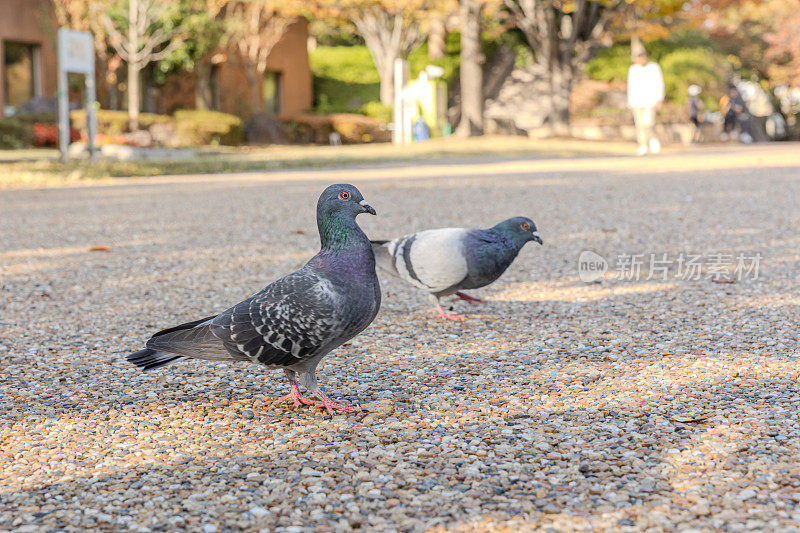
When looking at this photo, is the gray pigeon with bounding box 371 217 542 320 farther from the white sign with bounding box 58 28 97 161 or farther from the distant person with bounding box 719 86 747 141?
the distant person with bounding box 719 86 747 141

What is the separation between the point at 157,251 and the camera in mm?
7031

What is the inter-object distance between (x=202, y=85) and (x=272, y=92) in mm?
5764

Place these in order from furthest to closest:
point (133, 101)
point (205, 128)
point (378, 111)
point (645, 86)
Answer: point (378, 111), point (205, 128), point (133, 101), point (645, 86)

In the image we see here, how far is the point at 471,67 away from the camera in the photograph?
22.0 metres

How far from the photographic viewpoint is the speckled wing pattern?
3004 mm

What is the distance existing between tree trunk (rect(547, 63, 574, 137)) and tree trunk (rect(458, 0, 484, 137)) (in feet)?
7.51

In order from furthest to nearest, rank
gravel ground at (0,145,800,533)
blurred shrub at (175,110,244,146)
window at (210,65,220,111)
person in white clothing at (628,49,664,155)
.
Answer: window at (210,65,220,111)
blurred shrub at (175,110,244,146)
person in white clothing at (628,49,664,155)
gravel ground at (0,145,800,533)

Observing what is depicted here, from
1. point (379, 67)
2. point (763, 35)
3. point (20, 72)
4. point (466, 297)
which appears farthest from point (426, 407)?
point (763, 35)

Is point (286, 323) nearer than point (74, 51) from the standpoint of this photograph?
Yes

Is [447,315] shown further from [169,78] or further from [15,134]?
[169,78]

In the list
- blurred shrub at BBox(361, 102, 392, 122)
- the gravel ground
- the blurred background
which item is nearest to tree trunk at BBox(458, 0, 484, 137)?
the blurred background

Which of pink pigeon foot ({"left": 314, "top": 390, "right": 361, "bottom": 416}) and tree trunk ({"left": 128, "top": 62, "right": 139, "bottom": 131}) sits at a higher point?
tree trunk ({"left": 128, "top": 62, "right": 139, "bottom": 131})

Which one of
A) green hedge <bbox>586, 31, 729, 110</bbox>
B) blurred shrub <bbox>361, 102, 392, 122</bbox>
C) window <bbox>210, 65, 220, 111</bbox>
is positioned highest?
green hedge <bbox>586, 31, 729, 110</bbox>

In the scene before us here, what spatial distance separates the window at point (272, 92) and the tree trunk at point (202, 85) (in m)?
4.57
